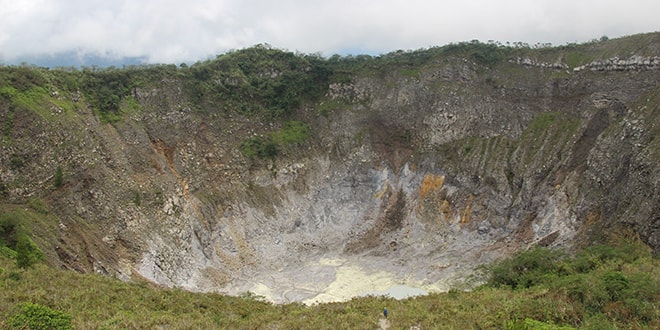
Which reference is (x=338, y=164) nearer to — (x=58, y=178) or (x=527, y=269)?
(x=527, y=269)

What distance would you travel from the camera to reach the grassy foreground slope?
1864 cm

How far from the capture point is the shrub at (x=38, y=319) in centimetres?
1672

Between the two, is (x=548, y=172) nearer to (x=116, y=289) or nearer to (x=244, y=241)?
(x=244, y=241)

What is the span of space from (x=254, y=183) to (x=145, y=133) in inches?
471

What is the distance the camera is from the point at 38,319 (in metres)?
17.0

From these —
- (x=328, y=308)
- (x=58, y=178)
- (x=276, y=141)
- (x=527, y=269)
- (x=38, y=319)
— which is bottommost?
(x=527, y=269)

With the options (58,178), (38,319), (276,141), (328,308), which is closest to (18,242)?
(58,178)

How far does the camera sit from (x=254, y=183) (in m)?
50.7

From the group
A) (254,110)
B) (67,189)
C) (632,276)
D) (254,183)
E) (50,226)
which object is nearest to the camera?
(632,276)

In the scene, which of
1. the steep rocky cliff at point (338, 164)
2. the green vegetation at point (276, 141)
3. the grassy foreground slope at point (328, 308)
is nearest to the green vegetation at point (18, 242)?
the grassy foreground slope at point (328, 308)

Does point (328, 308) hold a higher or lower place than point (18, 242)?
lower

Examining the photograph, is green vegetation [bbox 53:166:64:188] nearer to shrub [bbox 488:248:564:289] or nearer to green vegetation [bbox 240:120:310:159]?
green vegetation [bbox 240:120:310:159]

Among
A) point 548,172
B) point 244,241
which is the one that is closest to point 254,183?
point 244,241

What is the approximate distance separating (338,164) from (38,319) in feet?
134
